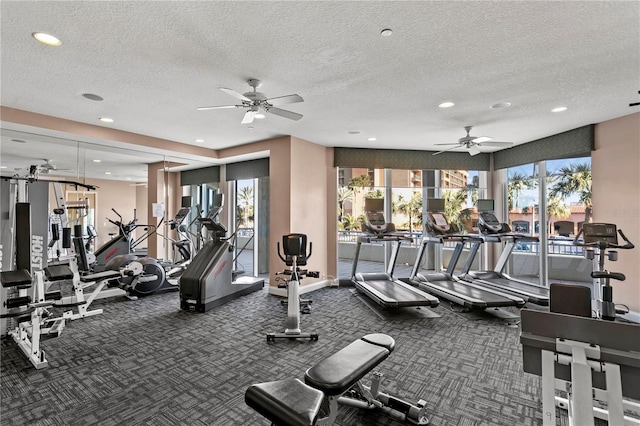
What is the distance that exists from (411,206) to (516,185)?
2.15m

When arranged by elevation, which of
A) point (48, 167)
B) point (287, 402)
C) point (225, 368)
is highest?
point (48, 167)

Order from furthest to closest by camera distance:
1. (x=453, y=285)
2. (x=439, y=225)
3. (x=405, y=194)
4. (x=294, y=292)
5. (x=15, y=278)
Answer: (x=405, y=194) < (x=439, y=225) < (x=453, y=285) < (x=294, y=292) < (x=15, y=278)

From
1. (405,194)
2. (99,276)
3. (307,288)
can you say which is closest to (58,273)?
(99,276)

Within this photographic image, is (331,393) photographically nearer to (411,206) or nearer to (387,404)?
(387,404)

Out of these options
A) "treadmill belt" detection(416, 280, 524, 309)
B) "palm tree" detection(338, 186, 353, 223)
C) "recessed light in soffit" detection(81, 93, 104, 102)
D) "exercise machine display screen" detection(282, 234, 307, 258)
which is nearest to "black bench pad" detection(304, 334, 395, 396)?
"exercise machine display screen" detection(282, 234, 307, 258)

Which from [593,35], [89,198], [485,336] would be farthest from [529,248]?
[89,198]

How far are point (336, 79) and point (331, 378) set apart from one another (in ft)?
8.89

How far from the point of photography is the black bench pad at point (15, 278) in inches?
119

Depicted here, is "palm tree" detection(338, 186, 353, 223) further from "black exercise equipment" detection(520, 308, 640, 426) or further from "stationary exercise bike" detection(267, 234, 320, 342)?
"black exercise equipment" detection(520, 308, 640, 426)

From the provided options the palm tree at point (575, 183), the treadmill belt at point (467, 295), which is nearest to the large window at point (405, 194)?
the treadmill belt at point (467, 295)

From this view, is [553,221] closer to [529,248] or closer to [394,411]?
[529,248]

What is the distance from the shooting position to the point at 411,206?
23.5ft

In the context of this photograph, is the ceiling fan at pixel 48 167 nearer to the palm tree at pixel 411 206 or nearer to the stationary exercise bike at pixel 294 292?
the stationary exercise bike at pixel 294 292

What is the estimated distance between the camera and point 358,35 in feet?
7.76
